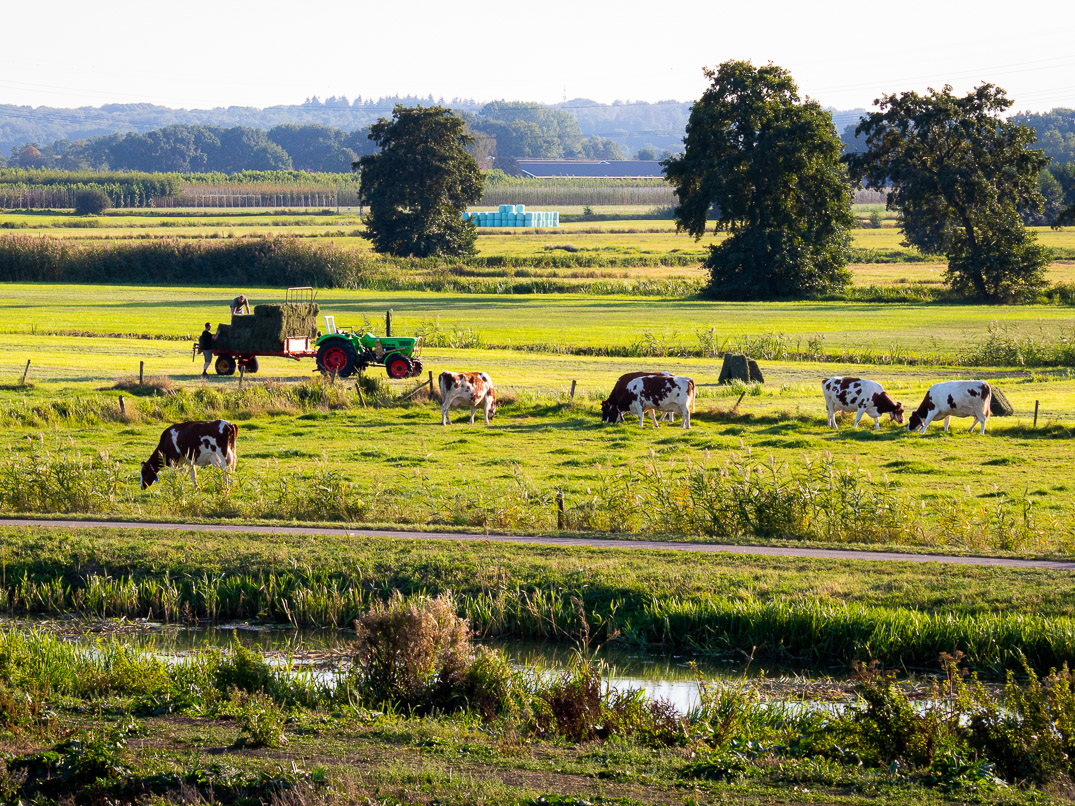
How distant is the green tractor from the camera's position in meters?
40.7

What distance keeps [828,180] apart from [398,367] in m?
51.6

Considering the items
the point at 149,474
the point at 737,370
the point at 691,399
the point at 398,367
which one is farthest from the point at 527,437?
the point at 737,370

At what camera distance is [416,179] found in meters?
108

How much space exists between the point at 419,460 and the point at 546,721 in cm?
1597

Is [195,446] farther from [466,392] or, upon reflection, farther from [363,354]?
[363,354]

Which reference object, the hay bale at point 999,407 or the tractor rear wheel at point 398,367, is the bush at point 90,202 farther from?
the hay bale at point 999,407

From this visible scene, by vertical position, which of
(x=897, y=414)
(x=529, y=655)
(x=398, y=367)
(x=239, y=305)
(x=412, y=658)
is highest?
(x=239, y=305)

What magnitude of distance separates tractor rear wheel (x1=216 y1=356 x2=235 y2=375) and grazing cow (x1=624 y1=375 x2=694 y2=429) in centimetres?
1629

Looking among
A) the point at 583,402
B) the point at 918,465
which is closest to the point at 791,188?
the point at 583,402

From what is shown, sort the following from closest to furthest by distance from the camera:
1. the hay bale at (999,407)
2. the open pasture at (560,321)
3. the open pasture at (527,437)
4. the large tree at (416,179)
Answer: the open pasture at (527,437) → the hay bale at (999,407) → the open pasture at (560,321) → the large tree at (416,179)

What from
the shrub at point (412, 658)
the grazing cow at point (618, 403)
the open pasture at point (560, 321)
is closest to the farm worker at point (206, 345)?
the open pasture at point (560, 321)

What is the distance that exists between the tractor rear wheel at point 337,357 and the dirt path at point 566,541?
65.1 ft

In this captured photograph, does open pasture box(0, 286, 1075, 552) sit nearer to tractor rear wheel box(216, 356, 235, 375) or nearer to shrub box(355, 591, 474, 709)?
tractor rear wheel box(216, 356, 235, 375)

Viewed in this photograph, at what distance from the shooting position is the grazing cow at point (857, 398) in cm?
3262
